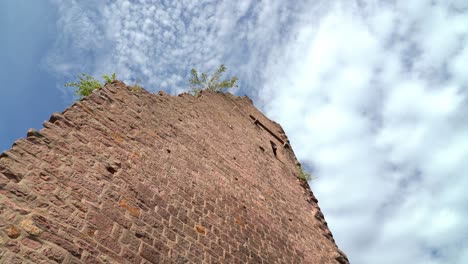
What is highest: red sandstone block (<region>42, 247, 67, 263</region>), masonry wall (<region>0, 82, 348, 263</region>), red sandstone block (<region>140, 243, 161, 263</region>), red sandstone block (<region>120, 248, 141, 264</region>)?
masonry wall (<region>0, 82, 348, 263</region>)

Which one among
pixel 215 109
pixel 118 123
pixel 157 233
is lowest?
pixel 157 233

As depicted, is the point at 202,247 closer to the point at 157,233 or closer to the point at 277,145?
the point at 157,233

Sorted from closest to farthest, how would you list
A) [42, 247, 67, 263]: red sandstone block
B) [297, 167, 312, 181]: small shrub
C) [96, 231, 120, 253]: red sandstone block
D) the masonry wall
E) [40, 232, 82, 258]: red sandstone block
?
[42, 247, 67, 263]: red sandstone block
[40, 232, 82, 258]: red sandstone block
the masonry wall
[96, 231, 120, 253]: red sandstone block
[297, 167, 312, 181]: small shrub

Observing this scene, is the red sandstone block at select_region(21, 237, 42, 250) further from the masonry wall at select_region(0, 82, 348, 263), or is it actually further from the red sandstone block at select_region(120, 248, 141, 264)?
the red sandstone block at select_region(120, 248, 141, 264)

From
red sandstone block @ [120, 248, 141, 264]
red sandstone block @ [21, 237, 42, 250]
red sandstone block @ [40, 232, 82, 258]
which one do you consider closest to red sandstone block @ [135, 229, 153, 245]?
red sandstone block @ [120, 248, 141, 264]

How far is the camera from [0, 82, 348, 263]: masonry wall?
10.8ft

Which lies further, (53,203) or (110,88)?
(110,88)

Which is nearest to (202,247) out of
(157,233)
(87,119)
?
(157,233)

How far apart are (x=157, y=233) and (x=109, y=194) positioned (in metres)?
0.77

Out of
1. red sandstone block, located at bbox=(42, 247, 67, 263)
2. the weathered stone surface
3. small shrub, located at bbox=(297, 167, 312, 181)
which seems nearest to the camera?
the weathered stone surface

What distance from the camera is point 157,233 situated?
426 cm

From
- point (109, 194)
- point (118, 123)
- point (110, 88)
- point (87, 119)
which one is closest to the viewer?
point (109, 194)

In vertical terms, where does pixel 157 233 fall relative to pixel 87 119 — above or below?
below

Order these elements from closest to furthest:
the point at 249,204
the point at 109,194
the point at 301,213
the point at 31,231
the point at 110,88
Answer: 1. the point at 31,231
2. the point at 109,194
3. the point at 110,88
4. the point at 249,204
5. the point at 301,213
